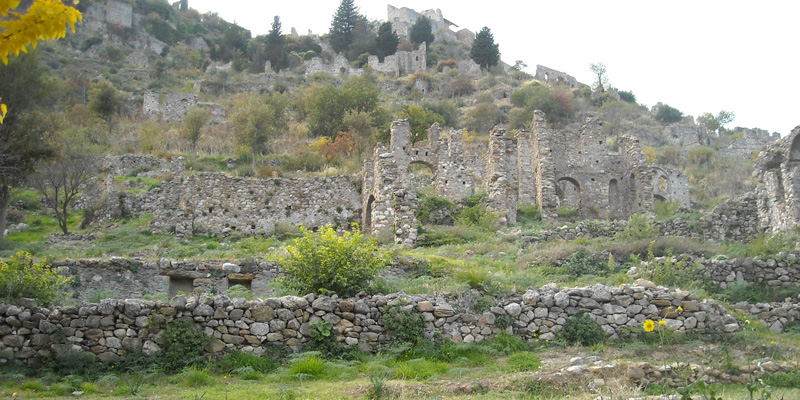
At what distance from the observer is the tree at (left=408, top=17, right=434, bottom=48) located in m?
85.7

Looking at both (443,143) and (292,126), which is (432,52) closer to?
(292,126)

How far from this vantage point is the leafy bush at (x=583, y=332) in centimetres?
1122

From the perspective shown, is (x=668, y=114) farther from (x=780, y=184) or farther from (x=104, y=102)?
(x=780, y=184)

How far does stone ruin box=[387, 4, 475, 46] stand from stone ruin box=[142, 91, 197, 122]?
42.7 meters

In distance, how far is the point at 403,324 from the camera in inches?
430

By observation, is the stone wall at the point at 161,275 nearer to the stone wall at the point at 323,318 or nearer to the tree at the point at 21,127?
the stone wall at the point at 323,318

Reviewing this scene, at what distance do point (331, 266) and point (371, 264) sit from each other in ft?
2.42

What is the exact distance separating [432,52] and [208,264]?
70119 mm

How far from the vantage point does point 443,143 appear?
30.2 meters

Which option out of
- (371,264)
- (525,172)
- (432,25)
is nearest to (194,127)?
(525,172)

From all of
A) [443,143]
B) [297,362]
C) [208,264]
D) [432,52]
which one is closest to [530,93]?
[432,52]

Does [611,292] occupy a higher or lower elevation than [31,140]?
lower

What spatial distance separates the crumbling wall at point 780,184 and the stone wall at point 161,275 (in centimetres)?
1324

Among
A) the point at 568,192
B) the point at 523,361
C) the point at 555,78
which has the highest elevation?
the point at 555,78
